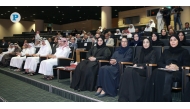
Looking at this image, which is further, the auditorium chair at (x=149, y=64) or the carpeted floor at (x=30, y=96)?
the carpeted floor at (x=30, y=96)

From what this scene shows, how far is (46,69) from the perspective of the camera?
4.54 meters

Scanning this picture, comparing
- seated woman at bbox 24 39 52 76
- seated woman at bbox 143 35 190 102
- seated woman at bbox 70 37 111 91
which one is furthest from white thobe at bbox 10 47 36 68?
seated woman at bbox 143 35 190 102

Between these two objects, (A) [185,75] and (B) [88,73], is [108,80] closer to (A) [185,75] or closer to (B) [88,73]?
(B) [88,73]

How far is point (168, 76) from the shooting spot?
8.26 feet

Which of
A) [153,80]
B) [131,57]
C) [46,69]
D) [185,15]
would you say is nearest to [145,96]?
[153,80]

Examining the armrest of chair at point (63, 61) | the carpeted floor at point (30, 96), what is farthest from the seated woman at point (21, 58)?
the carpeted floor at point (30, 96)

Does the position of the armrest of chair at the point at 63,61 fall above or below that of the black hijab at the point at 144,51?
below

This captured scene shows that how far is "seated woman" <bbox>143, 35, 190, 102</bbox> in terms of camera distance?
2496 mm

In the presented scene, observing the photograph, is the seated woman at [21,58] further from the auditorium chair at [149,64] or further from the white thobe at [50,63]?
the auditorium chair at [149,64]

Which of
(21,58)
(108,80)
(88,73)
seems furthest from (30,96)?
(21,58)

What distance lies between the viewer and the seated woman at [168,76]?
250 centimetres

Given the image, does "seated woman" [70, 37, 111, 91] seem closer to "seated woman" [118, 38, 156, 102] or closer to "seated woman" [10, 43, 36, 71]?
"seated woman" [118, 38, 156, 102]

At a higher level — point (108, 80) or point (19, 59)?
point (19, 59)
